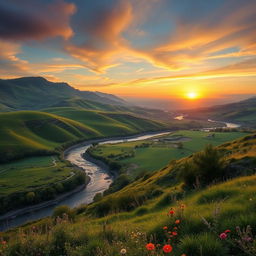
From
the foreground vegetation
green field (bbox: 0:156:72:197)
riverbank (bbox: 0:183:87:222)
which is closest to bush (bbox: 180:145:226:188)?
riverbank (bbox: 0:183:87:222)

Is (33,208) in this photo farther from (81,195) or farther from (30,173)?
(30,173)

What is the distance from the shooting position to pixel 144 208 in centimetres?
1762

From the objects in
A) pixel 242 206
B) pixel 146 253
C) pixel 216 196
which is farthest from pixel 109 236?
pixel 216 196

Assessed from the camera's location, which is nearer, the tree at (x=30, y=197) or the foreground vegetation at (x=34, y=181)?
the tree at (x=30, y=197)

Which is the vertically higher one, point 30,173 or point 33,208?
point 30,173

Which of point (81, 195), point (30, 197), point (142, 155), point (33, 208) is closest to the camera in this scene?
point (33, 208)

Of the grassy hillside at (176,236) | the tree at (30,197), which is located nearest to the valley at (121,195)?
the grassy hillside at (176,236)

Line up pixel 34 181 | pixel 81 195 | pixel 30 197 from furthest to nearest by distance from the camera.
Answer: pixel 34 181 → pixel 81 195 → pixel 30 197

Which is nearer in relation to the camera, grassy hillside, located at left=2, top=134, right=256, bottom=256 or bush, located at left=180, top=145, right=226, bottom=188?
grassy hillside, located at left=2, top=134, right=256, bottom=256

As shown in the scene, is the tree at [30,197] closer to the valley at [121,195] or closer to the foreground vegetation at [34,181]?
the foreground vegetation at [34,181]

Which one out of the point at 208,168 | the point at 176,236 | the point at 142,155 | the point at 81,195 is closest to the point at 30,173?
the point at 81,195

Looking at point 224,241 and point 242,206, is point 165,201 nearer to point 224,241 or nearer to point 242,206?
point 242,206

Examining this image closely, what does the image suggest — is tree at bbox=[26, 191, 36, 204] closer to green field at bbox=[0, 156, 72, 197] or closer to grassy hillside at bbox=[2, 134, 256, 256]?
green field at bbox=[0, 156, 72, 197]

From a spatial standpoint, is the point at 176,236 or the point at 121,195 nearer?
the point at 176,236
